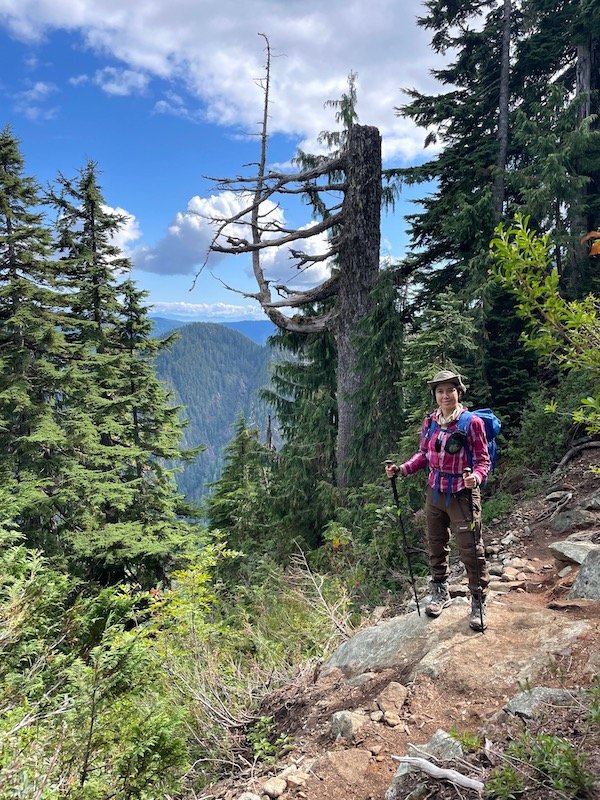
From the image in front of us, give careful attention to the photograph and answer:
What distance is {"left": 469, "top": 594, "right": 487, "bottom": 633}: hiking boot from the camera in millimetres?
4270

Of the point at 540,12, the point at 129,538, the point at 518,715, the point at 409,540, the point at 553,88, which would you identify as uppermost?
the point at 540,12

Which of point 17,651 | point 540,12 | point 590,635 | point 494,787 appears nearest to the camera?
point 494,787

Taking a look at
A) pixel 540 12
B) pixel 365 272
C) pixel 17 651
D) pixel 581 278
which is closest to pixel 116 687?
pixel 17 651

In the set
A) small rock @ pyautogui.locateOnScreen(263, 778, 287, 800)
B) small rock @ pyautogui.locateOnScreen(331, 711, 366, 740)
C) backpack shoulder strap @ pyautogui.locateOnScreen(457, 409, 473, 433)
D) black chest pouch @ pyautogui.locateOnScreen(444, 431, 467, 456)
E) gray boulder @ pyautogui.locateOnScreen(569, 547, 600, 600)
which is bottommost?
small rock @ pyautogui.locateOnScreen(263, 778, 287, 800)

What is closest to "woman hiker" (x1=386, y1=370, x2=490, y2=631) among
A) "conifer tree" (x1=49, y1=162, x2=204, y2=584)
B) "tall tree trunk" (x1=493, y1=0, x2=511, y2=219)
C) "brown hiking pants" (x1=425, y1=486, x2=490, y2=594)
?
"brown hiking pants" (x1=425, y1=486, x2=490, y2=594)

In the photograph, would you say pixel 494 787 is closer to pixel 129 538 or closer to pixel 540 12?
pixel 129 538

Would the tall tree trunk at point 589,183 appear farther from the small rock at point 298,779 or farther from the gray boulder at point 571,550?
the small rock at point 298,779

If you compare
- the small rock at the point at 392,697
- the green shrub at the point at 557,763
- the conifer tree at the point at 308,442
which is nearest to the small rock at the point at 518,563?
the small rock at the point at 392,697

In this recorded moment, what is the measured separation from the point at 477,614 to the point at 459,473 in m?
1.25

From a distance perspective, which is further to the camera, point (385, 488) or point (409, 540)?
point (385, 488)

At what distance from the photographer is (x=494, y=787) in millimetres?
2195

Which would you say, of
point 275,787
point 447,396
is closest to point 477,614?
point 447,396

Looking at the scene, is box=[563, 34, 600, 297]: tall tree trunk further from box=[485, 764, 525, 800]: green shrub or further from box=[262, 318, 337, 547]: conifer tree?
box=[485, 764, 525, 800]: green shrub

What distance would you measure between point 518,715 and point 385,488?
238 inches
